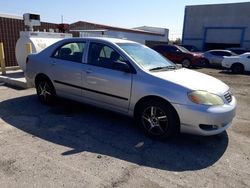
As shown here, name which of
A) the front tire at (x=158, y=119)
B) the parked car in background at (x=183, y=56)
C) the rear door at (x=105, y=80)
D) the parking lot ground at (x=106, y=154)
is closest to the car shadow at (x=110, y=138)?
Result: the parking lot ground at (x=106, y=154)

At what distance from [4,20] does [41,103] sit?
6.71m

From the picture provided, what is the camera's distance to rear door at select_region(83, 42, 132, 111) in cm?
461

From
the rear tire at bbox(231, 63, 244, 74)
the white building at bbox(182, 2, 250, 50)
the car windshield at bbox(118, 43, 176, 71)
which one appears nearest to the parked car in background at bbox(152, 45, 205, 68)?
the rear tire at bbox(231, 63, 244, 74)

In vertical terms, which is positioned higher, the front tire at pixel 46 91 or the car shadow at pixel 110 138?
the front tire at pixel 46 91

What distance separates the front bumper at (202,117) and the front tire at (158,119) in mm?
133

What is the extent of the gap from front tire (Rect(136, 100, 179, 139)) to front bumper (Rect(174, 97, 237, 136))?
5.2 inches

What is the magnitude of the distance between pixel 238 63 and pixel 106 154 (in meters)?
13.8

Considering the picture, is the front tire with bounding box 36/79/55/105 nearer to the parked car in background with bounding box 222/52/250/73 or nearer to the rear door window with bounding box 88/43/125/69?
the rear door window with bounding box 88/43/125/69

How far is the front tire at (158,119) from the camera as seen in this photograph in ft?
13.7

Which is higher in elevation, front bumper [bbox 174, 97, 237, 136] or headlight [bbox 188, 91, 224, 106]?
headlight [bbox 188, 91, 224, 106]

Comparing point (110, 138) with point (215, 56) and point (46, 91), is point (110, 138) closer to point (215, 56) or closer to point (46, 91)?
point (46, 91)

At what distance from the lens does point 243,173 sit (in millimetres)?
3494

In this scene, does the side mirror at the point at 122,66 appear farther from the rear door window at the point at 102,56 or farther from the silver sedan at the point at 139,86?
the rear door window at the point at 102,56

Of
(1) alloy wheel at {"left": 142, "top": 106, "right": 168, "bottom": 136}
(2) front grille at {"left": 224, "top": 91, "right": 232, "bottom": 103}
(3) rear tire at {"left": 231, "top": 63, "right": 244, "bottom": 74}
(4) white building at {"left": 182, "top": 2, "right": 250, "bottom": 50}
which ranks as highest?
(4) white building at {"left": 182, "top": 2, "right": 250, "bottom": 50}
